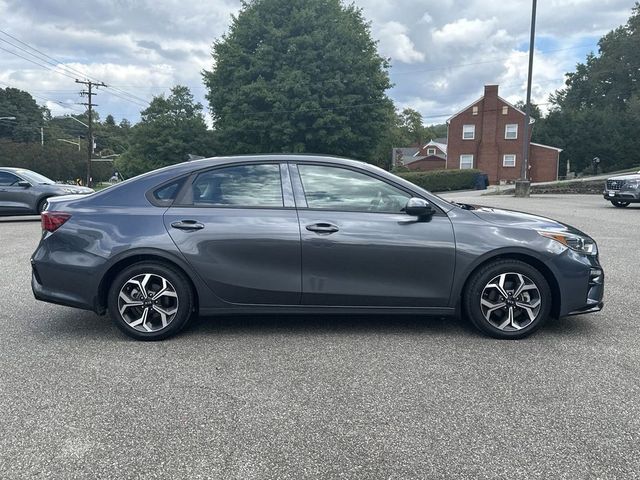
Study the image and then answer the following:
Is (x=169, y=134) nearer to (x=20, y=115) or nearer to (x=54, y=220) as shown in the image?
(x=54, y=220)

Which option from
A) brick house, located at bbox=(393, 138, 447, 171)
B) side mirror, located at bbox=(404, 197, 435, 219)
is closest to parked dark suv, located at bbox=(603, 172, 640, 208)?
side mirror, located at bbox=(404, 197, 435, 219)

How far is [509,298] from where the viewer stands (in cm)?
430

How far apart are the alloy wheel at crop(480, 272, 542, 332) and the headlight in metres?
0.41

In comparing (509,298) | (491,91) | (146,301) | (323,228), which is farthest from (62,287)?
(491,91)

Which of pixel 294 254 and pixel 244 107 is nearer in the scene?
pixel 294 254

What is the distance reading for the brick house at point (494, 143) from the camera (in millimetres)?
48500

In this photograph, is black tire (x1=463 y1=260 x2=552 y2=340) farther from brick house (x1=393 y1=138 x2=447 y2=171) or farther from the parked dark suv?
brick house (x1=393 y1=138 x2=447 y2=171)

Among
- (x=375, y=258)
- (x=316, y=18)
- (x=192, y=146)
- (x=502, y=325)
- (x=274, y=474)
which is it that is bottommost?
(x=274, y=474)

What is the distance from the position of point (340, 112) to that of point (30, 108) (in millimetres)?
93849

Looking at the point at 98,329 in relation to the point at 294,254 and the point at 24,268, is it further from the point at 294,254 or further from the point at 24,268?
the point at 24,268

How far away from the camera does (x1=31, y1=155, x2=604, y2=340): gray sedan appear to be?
Result: 427cm

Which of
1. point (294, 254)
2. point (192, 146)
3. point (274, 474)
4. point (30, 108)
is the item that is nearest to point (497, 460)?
point (274, 474)

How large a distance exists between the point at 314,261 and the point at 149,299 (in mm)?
1398

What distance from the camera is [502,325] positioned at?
4.33 metres
